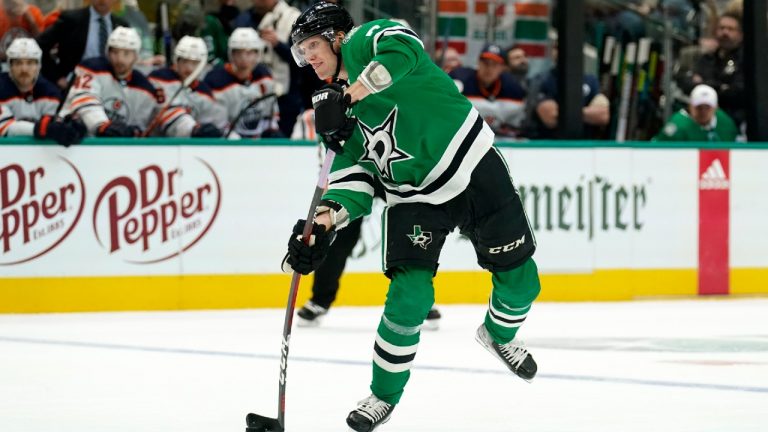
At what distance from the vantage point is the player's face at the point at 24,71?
8.14 m

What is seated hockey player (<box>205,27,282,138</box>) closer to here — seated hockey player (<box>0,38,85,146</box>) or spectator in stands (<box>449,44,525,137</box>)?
seated hockey player (<box>0,38,85,146</box>)

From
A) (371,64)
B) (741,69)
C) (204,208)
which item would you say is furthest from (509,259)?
(741,69)

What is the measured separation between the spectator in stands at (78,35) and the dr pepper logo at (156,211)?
0.97 m

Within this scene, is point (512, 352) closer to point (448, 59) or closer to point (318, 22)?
point (318, 22)

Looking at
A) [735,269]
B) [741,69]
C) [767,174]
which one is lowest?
[735,269]

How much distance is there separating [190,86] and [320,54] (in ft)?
15.2

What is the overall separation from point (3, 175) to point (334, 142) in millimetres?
4182

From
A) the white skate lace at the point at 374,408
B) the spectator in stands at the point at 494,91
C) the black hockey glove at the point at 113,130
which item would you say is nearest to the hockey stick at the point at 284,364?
the white skate lace at the point at 374,408

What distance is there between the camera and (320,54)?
4.22 m

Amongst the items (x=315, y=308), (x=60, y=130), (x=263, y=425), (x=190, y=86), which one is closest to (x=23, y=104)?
(x=60, y=130)

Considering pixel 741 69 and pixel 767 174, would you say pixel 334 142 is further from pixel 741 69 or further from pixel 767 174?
pixel 741 69

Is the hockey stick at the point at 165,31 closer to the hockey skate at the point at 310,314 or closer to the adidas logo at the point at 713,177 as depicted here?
the hockey skate at the point at 310,314

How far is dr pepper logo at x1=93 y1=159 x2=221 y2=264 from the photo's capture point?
7.99 meters

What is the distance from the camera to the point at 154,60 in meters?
8.98
